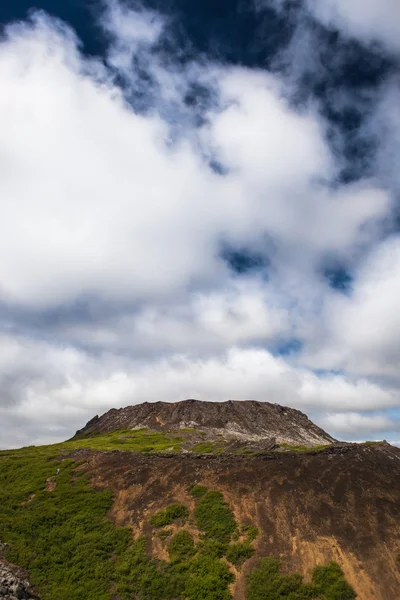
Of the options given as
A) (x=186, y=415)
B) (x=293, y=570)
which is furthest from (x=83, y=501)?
(x=186, y=415)

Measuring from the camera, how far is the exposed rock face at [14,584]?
31.6 m

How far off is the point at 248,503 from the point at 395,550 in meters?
15.3

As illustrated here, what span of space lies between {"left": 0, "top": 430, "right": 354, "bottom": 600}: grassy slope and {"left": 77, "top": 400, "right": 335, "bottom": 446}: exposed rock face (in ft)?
341

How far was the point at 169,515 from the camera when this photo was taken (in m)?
44.2

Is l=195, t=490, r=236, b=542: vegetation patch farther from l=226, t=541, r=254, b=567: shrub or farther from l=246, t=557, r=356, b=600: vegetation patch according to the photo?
l=246, t=557, r=356, b=600: vegetation patch

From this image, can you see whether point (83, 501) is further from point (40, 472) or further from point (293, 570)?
point (293, 570)

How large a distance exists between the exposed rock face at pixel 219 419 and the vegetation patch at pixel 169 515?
106853mm

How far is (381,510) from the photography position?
1657 inches

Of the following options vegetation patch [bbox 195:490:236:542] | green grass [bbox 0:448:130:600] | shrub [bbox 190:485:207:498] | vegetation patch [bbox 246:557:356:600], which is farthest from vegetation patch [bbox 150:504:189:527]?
vegetation patch [bbox 246:557:356:600]

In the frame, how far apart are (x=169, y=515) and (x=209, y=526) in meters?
4.97

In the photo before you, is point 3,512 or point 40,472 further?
point 40,472

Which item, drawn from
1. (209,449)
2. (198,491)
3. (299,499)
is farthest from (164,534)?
(209,449)

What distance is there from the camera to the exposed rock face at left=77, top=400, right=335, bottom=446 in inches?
6225

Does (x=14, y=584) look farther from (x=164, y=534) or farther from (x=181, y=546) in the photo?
(x=181, y=546)
